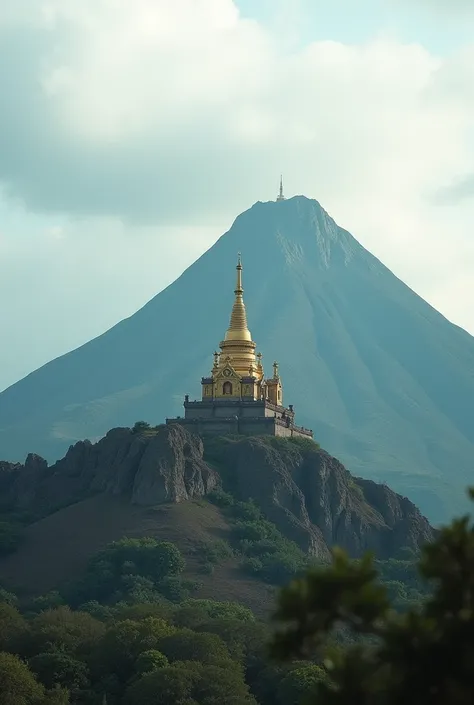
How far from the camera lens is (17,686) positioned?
62.7 metres

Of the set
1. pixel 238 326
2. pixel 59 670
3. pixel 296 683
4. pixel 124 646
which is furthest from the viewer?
pixel 238 326

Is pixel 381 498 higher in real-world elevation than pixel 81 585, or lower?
higher

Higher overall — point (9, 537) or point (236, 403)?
point (236, 403)

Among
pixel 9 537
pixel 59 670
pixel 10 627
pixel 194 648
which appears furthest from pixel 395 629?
pixel 9 537

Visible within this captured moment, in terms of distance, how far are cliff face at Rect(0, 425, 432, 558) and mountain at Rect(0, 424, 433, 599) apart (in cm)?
6

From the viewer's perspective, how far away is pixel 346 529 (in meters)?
101

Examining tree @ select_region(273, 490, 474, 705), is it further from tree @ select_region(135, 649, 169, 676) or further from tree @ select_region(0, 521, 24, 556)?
tree @ select_region(0, 521, 24, 556)

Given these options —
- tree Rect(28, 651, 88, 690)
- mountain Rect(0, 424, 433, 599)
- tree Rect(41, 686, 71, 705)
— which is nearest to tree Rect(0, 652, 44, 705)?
tree Rect(41, 686, 71, 705)

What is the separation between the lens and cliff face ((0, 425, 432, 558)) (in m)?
97.0

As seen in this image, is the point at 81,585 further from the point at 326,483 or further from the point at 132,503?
the point at 326,483

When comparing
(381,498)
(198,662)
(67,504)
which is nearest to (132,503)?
(67,504)

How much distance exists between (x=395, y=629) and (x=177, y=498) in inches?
3041

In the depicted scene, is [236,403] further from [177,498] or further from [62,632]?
[62,632]

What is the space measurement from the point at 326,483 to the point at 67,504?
15005mm
